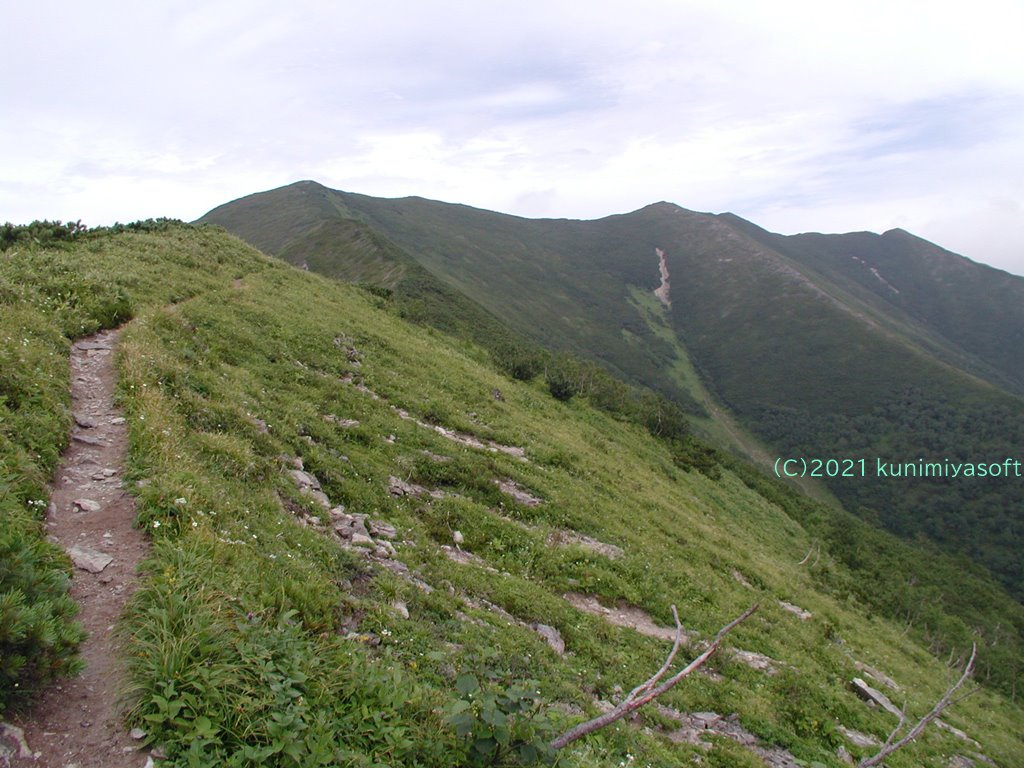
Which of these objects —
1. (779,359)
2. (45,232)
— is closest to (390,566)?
(45,232)

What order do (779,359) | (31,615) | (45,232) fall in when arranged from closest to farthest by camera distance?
(31,615)
(45,232)
(779,359)

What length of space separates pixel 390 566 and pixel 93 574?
4108 mm

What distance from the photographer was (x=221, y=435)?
390 inches

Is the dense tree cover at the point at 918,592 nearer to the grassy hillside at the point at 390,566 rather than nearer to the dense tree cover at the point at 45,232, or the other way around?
the grassy hillside at the point at 390,566

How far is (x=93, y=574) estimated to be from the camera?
5652mm

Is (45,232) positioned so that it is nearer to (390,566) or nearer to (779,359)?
(390,566)

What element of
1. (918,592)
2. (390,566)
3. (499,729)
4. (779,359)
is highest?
(779,359)

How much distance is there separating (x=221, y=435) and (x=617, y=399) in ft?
114

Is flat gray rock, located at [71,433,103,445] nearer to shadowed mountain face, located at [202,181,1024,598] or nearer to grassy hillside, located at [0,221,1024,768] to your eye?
grassy hillside, located at [0,221,1024,768]

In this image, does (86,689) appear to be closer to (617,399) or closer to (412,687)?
(412,687)

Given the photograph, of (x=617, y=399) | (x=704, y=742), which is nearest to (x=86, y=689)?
(x=704, y=742)

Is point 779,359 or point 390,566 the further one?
point 779,359

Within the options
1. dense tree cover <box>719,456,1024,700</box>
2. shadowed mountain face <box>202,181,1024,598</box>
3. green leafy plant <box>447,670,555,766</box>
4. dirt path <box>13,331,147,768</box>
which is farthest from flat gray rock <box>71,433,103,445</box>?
shadowed mountain face <box>202,181,1024,598</box>

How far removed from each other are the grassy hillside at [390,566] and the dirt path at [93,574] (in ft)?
0.74
